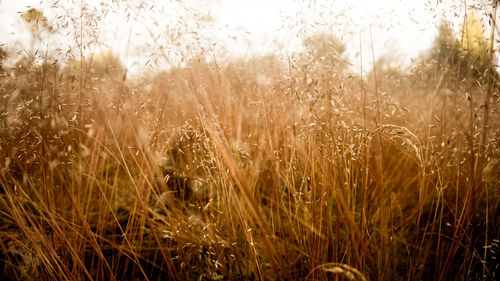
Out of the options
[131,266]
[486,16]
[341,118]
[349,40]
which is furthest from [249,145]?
[486,16]

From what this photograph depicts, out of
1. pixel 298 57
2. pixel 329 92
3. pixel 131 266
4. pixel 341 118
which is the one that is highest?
pixel 298 57

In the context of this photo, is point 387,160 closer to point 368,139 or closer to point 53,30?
point 368,139

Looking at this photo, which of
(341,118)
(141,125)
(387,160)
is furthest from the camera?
(387,160)

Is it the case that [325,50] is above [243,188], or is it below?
above

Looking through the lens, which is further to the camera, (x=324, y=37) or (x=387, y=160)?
(x=387, y=160)

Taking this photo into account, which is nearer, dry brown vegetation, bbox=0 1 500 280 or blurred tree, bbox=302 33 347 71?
dry brown vegetation, bbox=0 1 500 280

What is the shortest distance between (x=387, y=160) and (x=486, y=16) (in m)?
0.94

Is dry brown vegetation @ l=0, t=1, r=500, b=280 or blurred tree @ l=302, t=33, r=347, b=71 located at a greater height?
blurred tree @ l=302, t=33, r=347, b=71

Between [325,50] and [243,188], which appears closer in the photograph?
[243,188]

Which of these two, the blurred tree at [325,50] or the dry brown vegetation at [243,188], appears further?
the blurred tree at [325,50]

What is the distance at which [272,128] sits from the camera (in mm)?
1688

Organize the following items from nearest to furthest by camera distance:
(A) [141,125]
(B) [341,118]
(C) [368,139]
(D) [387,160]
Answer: (C) [368,139] < (B) [341,118] < (A) [141,125] < (D) [387,160]

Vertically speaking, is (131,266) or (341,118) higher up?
(341,118)

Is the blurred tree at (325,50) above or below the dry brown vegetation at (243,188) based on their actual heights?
above
